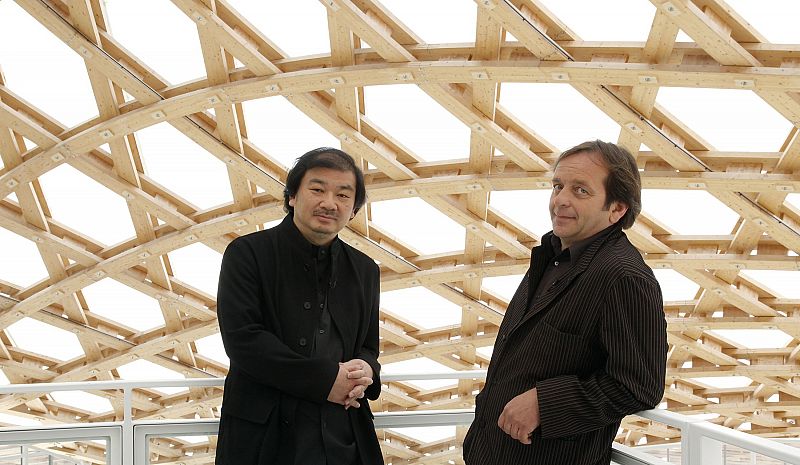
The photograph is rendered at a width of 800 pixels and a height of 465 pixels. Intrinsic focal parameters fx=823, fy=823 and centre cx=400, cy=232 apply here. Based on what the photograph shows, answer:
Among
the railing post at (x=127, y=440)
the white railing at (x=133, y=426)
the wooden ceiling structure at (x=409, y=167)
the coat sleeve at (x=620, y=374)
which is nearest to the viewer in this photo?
the coat sleeve at (x=620, y=374)

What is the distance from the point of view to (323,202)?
454cm

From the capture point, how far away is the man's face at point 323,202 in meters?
4.55

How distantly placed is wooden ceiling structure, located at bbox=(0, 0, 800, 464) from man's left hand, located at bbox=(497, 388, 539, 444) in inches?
87.3

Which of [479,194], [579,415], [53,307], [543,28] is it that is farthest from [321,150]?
[53,307]

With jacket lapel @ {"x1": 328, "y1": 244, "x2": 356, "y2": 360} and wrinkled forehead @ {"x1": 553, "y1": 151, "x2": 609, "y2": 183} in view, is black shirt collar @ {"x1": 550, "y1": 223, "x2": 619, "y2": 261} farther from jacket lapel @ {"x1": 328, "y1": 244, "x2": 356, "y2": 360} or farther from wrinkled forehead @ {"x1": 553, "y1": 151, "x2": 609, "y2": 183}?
jacket lapel @ {"x1": 328, "y1": 244, "x2": 356, "y2": 360}

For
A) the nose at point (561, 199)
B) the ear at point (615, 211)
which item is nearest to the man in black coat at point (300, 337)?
the nose at point (561, 199)

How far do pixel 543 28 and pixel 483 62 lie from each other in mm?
1081

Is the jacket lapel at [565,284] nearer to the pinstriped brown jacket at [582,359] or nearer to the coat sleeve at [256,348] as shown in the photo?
the pinstriped brown jacket at [582,359]

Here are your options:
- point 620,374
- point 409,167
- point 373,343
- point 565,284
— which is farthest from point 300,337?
point 409,167

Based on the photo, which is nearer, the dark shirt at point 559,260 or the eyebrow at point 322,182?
the dark shirt at point 559,260

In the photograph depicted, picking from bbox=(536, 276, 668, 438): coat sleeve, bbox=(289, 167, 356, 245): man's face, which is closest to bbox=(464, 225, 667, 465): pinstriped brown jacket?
bbox=(536, 276, 668, 438): coat sleeve

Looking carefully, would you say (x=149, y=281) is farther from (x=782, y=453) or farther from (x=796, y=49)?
(x=782, y=453)

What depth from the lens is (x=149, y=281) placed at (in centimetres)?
2023

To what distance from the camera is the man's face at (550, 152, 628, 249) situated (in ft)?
12.5
